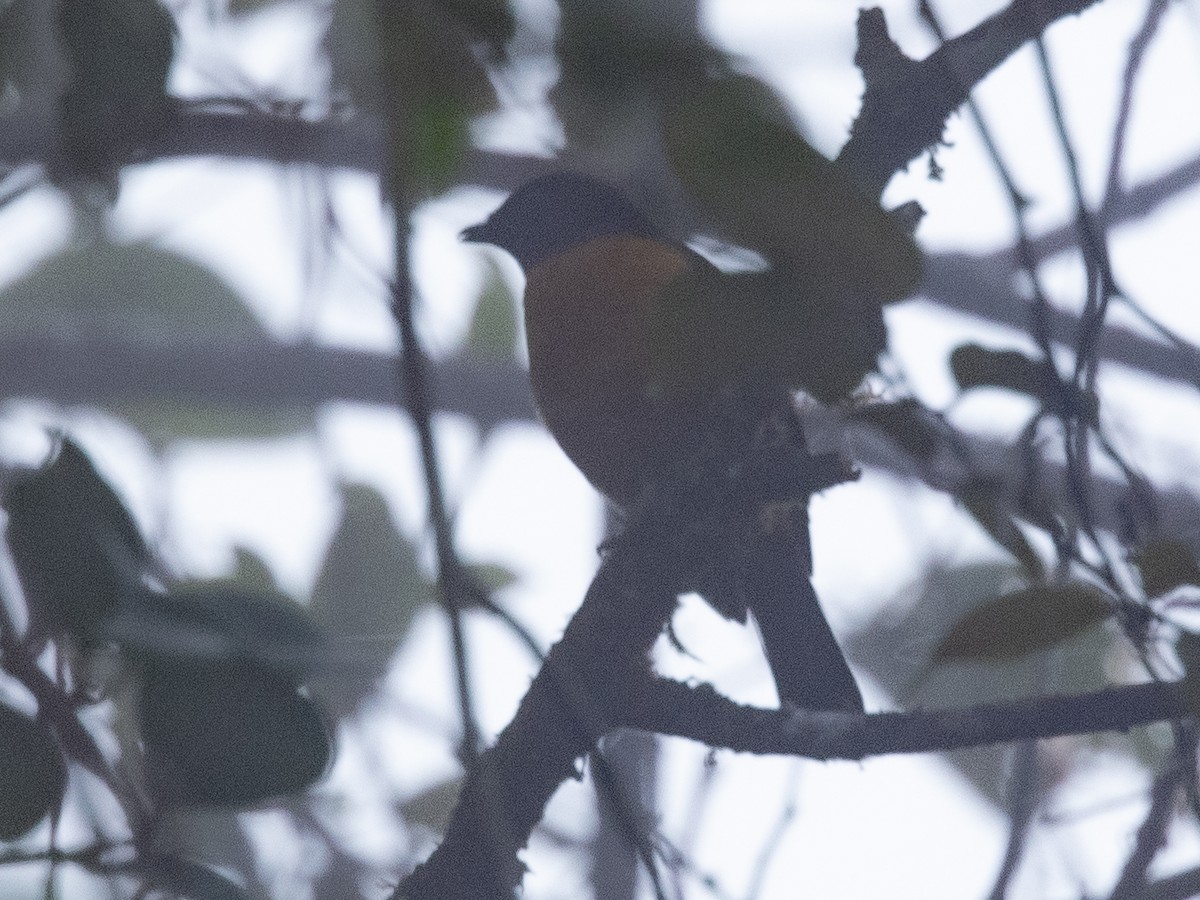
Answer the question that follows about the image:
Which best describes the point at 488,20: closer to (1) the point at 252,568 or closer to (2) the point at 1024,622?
(2) the point at 1024,622

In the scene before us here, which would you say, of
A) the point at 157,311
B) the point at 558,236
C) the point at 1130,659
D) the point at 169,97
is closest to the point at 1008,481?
the point at 169,97

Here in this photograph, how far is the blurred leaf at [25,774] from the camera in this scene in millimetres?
1451

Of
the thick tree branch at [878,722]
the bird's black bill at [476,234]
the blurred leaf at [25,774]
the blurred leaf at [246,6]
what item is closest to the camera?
the blurred leaf at [25,774]

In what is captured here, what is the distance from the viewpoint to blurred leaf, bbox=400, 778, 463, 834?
3.07 meters

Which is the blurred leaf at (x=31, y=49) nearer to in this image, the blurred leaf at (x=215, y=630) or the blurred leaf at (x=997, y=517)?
the blurred leaf at (x=215, y=630)

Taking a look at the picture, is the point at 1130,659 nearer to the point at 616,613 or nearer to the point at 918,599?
the point at 918,599

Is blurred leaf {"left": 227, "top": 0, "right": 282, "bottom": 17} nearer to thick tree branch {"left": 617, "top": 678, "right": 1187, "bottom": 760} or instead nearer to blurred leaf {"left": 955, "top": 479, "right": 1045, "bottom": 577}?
thick tree branch {"left": 617, "top": 678, "right": 1187, "bottom": 760}

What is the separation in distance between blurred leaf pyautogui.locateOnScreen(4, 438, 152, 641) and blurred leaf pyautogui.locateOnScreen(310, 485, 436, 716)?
0.77m

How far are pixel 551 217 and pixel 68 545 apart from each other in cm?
334

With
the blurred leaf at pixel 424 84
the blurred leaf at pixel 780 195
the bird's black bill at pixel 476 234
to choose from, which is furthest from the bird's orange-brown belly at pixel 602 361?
the blurred leaf at pixel 424 84

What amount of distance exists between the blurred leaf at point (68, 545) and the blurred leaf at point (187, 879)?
0.20 m

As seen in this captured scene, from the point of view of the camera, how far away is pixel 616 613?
2393mm

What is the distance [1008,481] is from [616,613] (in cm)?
96

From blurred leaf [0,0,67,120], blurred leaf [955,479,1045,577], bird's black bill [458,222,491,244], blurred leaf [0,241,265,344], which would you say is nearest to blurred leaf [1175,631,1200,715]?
blurred leaf [955,479,1045,577]
